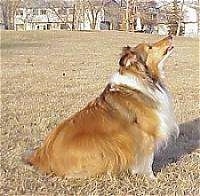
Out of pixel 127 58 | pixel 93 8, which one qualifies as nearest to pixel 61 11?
pixel 93 8

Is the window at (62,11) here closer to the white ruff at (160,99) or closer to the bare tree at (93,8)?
the bare tree at (93,8)

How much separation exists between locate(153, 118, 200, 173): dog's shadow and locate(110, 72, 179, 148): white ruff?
0.50 m

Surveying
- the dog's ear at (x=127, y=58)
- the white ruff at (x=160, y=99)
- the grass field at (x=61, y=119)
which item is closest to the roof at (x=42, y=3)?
the grass field at (x=61, y=119)

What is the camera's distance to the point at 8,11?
58750mm

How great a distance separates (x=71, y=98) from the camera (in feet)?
29.5

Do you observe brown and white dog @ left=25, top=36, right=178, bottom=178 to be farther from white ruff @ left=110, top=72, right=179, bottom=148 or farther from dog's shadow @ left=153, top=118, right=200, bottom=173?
dog's shadow @ left=153, top=118, right=200, bottom=173

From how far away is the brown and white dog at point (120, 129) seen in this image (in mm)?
4574

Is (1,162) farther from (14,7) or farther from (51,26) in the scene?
(51,26)

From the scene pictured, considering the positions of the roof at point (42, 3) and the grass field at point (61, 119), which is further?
the roof at point (42, 3)

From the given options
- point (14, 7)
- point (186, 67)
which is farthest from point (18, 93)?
point (14, 7)

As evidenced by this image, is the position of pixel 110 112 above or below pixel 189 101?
above

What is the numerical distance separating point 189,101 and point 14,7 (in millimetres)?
54503

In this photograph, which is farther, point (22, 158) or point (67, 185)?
point (22, 158)

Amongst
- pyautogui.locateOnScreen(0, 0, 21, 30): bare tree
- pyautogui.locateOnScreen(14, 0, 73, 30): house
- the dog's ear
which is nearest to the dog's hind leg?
the dog's ear
